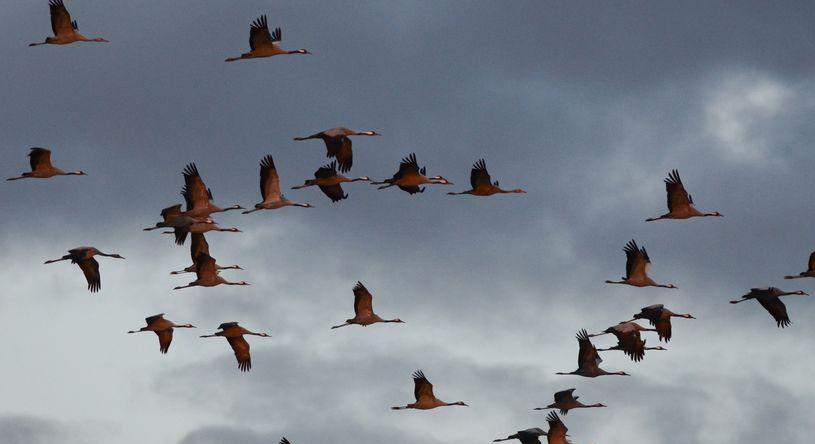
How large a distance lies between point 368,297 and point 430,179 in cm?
447

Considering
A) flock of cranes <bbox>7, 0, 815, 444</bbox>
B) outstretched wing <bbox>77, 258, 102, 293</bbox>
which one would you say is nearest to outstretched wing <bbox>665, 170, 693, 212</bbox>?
flock of cranes <bbox>7, 0, 815, 444</bbox>

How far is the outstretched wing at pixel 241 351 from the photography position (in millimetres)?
70938

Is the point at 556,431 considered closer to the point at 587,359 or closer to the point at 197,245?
the point at 587,359

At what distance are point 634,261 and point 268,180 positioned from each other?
10.1m

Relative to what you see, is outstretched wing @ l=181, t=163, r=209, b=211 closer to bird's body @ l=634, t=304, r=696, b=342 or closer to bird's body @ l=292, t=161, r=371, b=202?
bird's body @ l=292, t=161, r=371, b=202

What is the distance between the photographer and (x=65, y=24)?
6688cm

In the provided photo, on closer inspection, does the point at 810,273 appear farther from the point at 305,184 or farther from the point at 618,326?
the point at 305,184

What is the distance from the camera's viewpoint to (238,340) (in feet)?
233

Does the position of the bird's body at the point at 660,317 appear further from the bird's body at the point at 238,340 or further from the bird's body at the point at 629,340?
the bird's body at the point at 238,340

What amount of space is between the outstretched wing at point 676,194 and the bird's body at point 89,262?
49.4 ft

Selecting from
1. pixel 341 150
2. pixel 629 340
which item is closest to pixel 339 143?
pixel 341 150

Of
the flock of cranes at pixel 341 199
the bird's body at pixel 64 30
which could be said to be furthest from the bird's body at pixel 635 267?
the bird's body at pixel 64 30

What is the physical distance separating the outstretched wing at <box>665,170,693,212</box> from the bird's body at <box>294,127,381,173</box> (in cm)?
833

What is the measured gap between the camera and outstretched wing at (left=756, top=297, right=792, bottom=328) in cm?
6706
